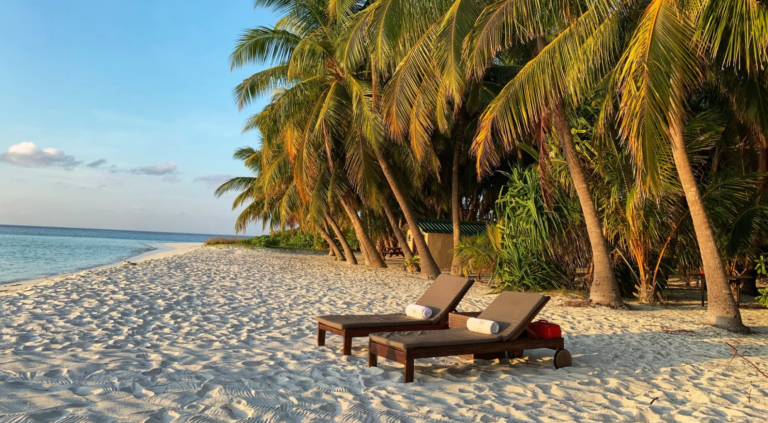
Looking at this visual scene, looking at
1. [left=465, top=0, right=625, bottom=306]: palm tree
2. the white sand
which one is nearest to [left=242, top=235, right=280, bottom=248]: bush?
the white sand

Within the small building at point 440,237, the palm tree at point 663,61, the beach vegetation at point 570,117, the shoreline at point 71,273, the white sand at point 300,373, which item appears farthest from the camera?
the small building at point 440,237

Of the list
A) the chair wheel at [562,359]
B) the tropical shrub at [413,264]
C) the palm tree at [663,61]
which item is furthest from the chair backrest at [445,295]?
the tropical shrub at [413,264]

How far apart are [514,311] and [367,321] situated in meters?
1.44

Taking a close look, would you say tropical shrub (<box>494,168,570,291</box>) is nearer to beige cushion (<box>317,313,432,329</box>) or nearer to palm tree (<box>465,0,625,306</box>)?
palm tree (<box>465,0,625,306</box>)

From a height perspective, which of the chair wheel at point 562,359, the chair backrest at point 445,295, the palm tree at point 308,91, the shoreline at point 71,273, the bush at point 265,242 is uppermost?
the palm tree at point 308,91

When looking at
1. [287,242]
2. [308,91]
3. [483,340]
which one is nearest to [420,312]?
[483,340]

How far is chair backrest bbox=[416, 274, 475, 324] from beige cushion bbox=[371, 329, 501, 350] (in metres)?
0.70

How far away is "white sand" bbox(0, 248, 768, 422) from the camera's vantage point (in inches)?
137

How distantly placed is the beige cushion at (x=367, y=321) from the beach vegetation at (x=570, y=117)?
2952 millimetres

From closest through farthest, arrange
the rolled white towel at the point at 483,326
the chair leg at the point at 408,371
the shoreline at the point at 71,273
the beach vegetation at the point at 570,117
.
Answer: the chair leg at the point at 408,371
the rolled white towel at the point at 483,326
the beach vegetation at the point at 570,117
the shoreline at the point at 71,273

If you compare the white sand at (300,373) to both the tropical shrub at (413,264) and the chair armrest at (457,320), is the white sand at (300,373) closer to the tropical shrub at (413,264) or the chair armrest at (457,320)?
the chair armrest at (457,320)

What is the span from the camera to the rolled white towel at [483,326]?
466 centimetres

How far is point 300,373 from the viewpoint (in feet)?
14.3

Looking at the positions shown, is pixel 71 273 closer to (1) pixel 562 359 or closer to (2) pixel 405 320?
(2) pixel 405 320
